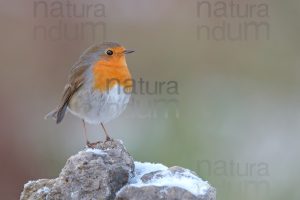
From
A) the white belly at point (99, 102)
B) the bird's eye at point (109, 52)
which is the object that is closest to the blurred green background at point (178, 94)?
the white belly at point (99, 102)

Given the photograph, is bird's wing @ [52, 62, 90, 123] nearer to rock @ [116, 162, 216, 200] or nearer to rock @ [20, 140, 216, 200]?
rock @ [20, 140, 216, 200]

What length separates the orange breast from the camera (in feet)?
12.9

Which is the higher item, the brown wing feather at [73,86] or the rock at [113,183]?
the brown wing feather at [73,86]

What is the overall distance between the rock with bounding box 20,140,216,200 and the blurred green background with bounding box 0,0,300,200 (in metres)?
2.46

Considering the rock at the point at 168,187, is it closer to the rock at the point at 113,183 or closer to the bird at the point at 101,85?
the rock at the point at 113,183

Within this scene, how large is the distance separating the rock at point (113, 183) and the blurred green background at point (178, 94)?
8.07 ft

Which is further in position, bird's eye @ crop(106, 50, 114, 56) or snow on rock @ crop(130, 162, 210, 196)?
bird's eye @ crop(106, 50, 114, 56)

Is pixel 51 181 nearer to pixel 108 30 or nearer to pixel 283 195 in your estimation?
pixel 283 195

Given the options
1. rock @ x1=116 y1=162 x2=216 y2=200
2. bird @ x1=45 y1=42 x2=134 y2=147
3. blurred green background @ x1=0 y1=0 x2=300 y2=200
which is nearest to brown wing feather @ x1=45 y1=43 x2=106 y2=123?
bird @ x1=45 y1=42 x2=134 y2=147

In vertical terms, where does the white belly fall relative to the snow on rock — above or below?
above

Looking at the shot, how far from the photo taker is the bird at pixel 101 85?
393 centimetres

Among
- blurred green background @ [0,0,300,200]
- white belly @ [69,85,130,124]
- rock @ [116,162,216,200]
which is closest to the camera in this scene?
rock @ [116,162,216,200]

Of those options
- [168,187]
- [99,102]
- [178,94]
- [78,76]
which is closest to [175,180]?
[168,187]

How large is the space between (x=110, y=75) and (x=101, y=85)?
0.24 feet
